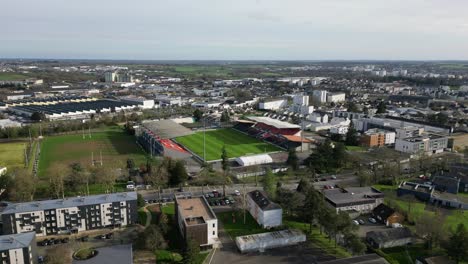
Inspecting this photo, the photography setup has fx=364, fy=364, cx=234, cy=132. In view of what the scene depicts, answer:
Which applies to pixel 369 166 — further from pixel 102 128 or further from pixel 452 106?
pixel 452 106

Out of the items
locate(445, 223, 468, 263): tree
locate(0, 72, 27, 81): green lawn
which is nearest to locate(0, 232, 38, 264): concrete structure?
locate(445, 223, 468, 263): tree

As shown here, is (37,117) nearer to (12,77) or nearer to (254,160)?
(254,160)

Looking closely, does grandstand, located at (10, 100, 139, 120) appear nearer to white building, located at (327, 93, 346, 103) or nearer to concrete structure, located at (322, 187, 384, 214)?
white building, located at (327, 93, 346, 103)

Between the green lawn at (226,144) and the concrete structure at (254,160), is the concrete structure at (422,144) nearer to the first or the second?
the green lawn at (226,144)

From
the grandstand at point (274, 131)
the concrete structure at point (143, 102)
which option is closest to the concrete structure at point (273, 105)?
the grandstand at point (274, 131)

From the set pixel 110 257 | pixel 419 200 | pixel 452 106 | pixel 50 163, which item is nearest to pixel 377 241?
pixel 419 200

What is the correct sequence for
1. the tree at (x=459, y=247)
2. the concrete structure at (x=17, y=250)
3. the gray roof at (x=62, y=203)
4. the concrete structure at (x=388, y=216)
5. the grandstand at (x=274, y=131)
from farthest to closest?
the grandstand at (x=274, y=131) < the concrete structure at (x=388, y=216) < the gray roof at (x=62, y=203) < the concrete structure at (x=17, y=250) < the tree at (x=459, y=247)

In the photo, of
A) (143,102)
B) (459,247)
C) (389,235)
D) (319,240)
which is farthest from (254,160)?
(143,102)
